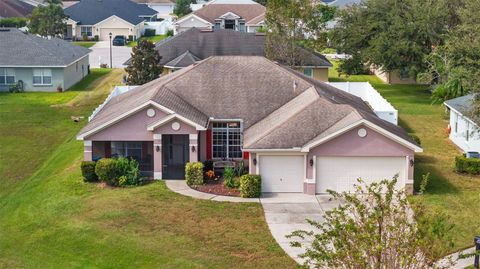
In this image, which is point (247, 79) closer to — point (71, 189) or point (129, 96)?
point (129, 96)

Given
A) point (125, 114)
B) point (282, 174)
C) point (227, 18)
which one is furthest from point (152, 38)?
point (282, 174)

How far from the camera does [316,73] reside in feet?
203

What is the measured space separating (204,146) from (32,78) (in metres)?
28.9

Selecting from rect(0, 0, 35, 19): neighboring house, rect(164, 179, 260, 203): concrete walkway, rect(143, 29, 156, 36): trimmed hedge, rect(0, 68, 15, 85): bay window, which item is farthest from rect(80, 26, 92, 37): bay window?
rect(164, 179, 260, 203): concrete walkway

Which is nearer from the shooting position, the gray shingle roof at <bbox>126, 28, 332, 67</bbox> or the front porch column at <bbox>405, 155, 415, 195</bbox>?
the front porch column at <bbox>405, 155, 415, 195</bbox>

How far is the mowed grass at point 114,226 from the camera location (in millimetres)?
25047

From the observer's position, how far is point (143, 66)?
54.7 metres

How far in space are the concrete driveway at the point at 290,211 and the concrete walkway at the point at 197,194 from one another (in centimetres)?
81

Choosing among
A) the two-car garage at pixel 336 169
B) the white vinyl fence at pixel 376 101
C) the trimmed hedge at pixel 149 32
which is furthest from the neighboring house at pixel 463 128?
the trimmed hedge at pixel 149 32

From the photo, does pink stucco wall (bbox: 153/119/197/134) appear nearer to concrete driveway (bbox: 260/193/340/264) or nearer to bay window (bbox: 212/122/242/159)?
bay window (bbox: 212/122/242/159)

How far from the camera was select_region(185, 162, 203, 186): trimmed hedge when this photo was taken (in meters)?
33.3

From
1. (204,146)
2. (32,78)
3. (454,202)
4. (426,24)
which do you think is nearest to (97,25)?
(32,78)

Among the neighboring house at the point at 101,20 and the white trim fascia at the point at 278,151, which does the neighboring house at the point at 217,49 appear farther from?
the neighboring house at the point at 101,20

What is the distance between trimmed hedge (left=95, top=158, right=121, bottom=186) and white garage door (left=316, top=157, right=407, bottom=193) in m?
8.53
